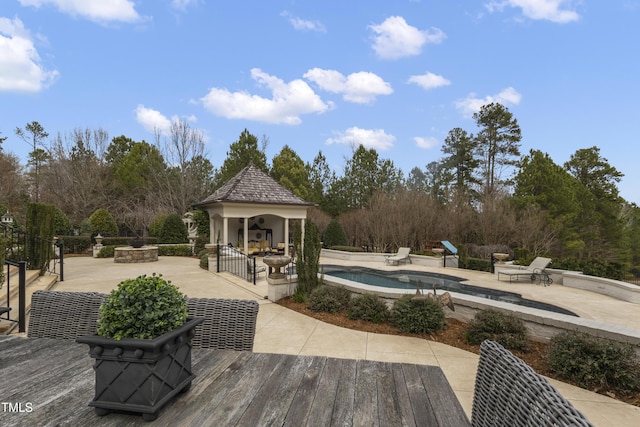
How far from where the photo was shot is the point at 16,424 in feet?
4.23

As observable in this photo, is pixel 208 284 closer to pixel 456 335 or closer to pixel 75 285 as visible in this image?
pixel 75 285

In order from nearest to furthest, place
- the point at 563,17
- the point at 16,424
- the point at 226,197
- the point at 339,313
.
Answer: the point at 16,424, the point at 339,313, the point at 563,17, the point at 226,197

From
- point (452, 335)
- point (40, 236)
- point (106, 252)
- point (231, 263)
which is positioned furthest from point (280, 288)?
point (106, 252)

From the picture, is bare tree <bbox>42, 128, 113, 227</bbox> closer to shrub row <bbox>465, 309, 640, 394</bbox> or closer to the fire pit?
the fire pit

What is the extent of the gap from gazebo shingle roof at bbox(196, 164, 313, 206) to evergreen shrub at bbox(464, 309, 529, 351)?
512 inches

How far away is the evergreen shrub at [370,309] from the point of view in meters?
5.68

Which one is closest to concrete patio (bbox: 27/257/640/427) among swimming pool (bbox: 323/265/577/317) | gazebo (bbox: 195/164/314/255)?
swimming pool (bbox: 323/265/577/317)

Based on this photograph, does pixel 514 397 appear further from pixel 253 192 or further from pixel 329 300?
pixel 253 192

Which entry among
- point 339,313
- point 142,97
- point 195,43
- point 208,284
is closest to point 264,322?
point 339,313

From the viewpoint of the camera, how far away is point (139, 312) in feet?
4.71

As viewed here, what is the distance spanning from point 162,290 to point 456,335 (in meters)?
4.88

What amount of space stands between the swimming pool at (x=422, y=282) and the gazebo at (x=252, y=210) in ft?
16.0

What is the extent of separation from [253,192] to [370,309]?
12.9 metres

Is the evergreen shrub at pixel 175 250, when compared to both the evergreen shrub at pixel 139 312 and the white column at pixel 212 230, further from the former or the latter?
the evergreen shrub at pixel 139 312
